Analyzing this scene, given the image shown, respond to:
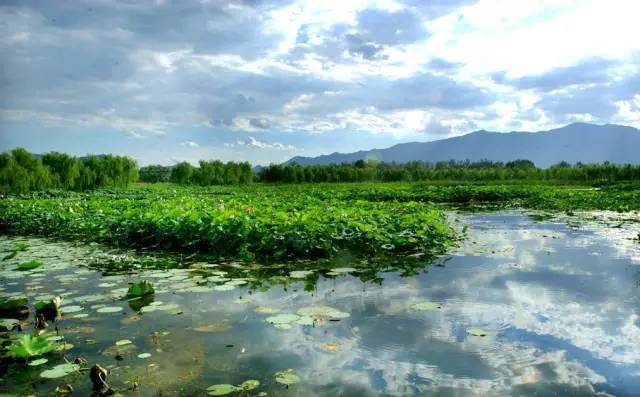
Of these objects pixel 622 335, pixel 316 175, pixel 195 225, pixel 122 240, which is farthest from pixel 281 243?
pixel 316 175

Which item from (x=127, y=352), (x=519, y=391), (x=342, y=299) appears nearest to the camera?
(x=519, y=391)

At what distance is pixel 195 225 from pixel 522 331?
7.00m

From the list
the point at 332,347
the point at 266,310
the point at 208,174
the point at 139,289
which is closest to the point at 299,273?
the point at 266,310

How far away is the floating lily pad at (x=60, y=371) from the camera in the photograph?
3668 mm

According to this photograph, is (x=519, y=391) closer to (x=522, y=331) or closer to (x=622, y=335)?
(x=522, y=331)

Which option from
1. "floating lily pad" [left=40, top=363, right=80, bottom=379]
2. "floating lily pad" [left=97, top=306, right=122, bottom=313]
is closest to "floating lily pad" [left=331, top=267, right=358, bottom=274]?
"floating lily pad" [left=97, top=306, right=122, bottom=313]

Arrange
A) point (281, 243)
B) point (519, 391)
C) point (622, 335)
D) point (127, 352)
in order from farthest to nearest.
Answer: point (281, 243) < point (622, 335) < point (127, 352) < point (519, 391)

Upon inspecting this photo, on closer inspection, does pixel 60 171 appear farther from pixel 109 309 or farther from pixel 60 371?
pixel 60 371

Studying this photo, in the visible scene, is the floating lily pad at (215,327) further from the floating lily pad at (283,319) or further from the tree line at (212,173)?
the tree line at (212,173)

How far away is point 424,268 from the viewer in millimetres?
8000

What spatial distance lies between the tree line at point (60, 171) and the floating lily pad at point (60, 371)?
3669cm

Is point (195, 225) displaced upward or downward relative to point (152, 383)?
upward

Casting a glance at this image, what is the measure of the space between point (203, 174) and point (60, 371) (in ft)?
226

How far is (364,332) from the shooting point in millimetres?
4793
